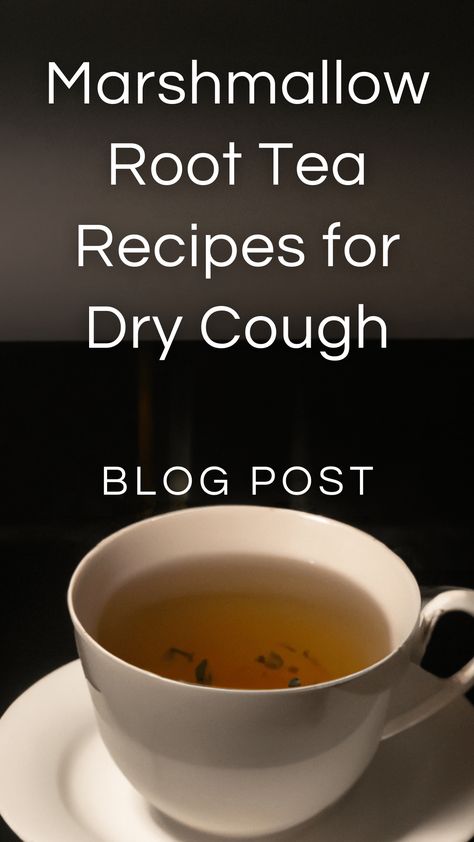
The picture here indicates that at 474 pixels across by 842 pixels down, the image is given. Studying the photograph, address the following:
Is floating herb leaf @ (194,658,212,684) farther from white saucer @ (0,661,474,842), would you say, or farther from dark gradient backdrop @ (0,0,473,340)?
dark gradient backdrop @ (0,0,473,340)

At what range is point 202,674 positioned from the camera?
505 millimetres

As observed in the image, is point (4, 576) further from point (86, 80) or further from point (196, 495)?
point (86, 80)

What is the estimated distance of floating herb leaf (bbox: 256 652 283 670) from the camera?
1.72ft

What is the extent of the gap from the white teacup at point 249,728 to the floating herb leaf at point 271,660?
0.08 meters

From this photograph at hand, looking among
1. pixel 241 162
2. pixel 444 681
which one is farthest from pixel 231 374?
pixel 444 681

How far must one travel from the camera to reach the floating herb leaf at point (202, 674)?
50 cm

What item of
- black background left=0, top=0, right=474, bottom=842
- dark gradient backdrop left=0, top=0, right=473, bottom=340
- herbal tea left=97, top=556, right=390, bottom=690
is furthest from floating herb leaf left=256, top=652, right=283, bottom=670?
dark gradient backdrop left=0, top=0, right=473, bottom=340

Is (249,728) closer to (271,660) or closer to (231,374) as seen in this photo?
(271,660)

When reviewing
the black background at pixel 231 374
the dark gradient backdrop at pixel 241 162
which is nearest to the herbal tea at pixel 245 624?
the black background at pixel 231 374

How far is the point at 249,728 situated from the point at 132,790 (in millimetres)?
121

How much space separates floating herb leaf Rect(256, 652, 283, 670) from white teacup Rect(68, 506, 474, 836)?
0.25 feet

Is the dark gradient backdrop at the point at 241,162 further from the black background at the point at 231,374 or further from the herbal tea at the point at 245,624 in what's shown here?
the herbal tea at the point at 245,624

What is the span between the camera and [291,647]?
55 centimetres

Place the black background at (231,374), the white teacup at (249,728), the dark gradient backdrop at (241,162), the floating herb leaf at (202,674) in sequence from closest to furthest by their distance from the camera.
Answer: the white teacup at (249,728)
the floating herb leaf at (202,674)
the black background at (231,374)
the dark gradient backdrop at (241,162)
